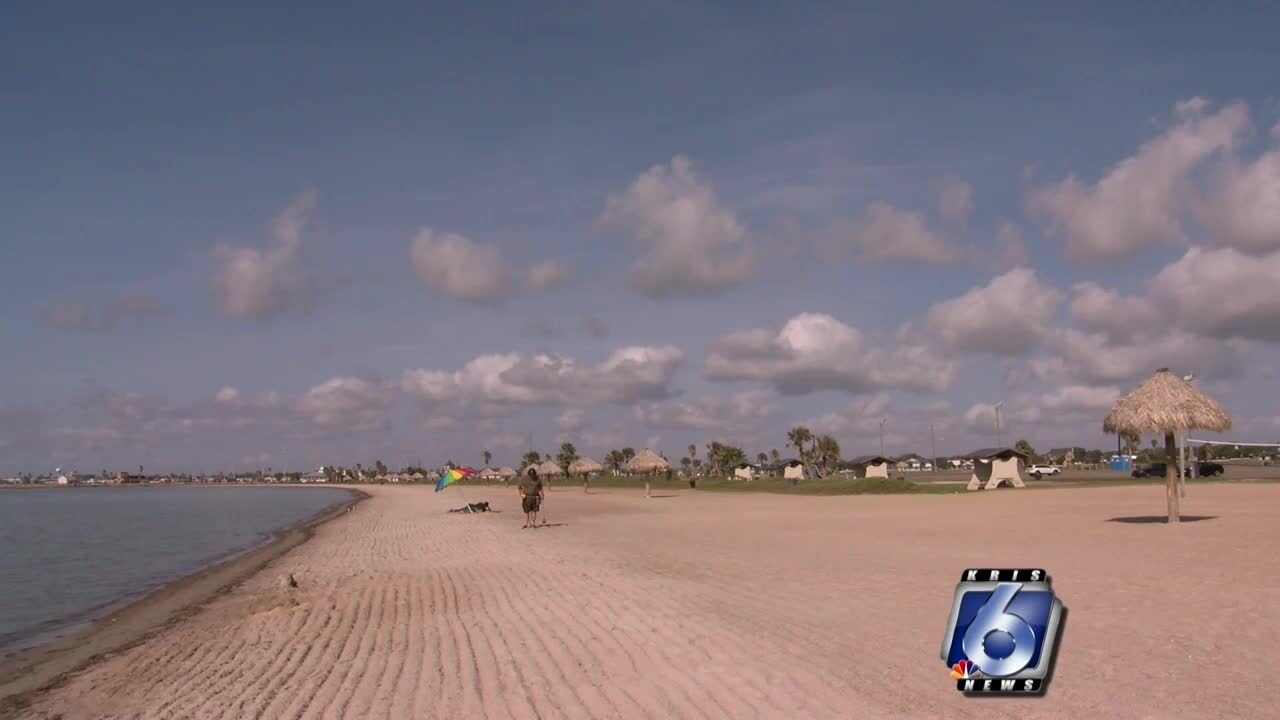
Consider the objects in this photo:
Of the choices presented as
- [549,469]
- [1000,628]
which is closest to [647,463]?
[549,469]

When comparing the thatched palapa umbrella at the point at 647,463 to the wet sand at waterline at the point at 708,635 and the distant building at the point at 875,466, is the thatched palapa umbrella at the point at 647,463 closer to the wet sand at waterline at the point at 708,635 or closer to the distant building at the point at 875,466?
the distant building at the point at 875,466

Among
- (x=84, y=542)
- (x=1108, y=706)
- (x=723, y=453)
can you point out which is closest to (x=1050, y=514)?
(x=1108, y=706)

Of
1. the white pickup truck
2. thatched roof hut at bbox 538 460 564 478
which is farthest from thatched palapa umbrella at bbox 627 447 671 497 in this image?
the white pickup truck

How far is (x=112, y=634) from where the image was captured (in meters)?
14.3

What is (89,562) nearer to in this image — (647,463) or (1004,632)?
(1004,632)

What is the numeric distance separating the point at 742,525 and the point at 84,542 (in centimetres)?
2764

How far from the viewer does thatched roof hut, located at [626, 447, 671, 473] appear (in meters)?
64.4

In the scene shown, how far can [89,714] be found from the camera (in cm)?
852

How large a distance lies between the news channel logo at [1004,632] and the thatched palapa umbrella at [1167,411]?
580 inches

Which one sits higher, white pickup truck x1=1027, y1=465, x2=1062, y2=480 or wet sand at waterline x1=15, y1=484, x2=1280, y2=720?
white pickup truck x1=1027, y1=465, x2=1062, y2=480

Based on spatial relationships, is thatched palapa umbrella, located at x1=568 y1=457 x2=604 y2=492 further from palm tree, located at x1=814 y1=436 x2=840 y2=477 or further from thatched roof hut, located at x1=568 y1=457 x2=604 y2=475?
palm tree, located at x1=814 y1=436 x2=840 y2=477

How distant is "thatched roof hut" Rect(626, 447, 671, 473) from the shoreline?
135 ft

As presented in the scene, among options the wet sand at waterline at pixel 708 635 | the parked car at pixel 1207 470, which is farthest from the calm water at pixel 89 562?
the parked car at pixel 1207 470

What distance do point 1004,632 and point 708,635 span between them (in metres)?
3.20
